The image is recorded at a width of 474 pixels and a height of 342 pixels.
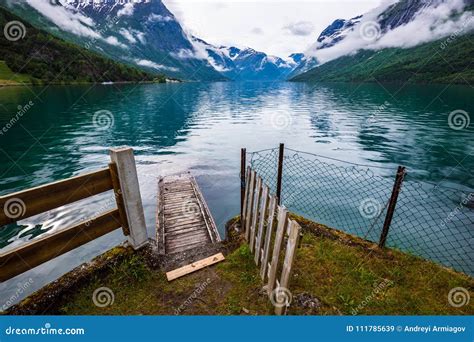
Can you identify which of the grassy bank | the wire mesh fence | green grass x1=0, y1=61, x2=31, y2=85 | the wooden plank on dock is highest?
green grass x1=0, y1=61, x2=31, y2=85

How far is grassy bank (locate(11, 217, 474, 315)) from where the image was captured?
16.7 feet

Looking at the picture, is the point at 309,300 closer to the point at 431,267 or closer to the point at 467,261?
the point at 431,267

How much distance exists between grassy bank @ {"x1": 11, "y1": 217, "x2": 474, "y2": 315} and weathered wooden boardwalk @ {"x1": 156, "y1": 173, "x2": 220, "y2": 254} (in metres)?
2.48

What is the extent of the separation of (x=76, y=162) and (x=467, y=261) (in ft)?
80.6

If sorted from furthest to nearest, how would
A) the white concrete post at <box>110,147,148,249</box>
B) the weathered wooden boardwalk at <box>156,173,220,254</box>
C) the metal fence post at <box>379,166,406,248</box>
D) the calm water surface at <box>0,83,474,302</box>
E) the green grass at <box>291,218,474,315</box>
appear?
the calm water surface at <box>0,83,474,302</box> → the weathered wooden boardwalk at <box>156,173,220,254</box> → the metal fence post at <box>379,166,406,248</box> → the white concrete post at <box>110,147,148,249</box> → the green grass at <box>291,218,474,315</box>

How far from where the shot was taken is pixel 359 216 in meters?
12.5

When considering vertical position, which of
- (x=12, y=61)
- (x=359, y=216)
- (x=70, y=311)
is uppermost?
(x=12, y=61)

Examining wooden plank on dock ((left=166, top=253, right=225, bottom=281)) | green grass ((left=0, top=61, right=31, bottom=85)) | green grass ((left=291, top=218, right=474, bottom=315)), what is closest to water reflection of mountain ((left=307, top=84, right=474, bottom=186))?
green grass ((left=291, top=218, right=474, bottom=315))

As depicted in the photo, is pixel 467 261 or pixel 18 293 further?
pixel 467 261

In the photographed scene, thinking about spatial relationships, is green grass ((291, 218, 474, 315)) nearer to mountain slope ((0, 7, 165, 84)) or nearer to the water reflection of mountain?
the water reflection of mountain

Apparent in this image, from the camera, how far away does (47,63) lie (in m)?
127

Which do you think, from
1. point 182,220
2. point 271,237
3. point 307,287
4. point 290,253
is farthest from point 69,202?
point 182,220

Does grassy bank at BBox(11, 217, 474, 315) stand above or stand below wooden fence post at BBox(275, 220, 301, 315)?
below

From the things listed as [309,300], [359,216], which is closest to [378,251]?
[309,300]
